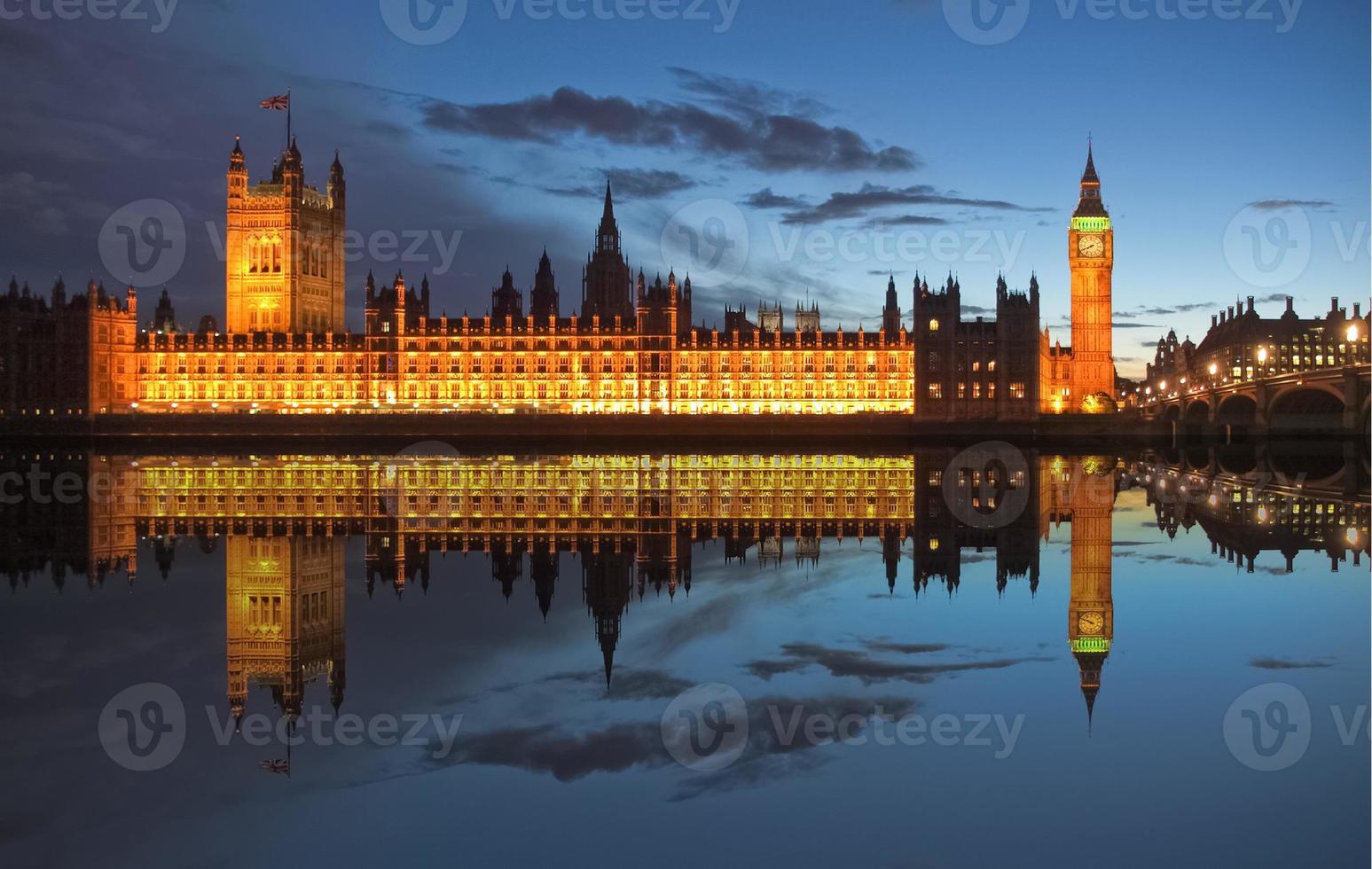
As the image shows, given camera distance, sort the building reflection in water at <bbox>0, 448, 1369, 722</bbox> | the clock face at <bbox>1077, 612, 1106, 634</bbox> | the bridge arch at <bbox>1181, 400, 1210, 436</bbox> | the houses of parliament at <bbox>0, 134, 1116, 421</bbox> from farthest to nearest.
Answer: the houses of parliament at <bbox>0, 134, 1116, 421</bbox> → the bridge arch at <bbox>1181, 400, 1210, 436</bbox> → the building reflection in water at <bbox>0, 448, 1369, 722</bbox> → the clock face at <bbox>1077, 612, 1106, 634</bbox>

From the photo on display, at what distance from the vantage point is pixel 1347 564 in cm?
2431

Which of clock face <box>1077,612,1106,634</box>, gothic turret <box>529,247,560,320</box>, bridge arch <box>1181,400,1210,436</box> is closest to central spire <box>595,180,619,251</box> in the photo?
gothic turret <box>529,247,560,320</box>

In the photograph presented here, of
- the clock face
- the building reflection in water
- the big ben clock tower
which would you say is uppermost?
the big ben clock tower

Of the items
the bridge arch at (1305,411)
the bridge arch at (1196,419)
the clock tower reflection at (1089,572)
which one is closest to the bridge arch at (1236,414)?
the bridge arch at (1196,419)

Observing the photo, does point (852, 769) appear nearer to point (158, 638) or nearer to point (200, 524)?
point (158, 638)

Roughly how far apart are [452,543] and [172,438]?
7650 centimetres

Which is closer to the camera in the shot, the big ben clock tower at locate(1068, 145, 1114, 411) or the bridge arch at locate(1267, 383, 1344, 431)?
the bridge arch at locate(1267, 383, 1344, 431)

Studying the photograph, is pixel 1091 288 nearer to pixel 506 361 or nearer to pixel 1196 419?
pixel 1196 419

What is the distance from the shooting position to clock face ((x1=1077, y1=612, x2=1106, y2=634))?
690 inches

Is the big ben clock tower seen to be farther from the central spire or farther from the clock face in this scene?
the clock face

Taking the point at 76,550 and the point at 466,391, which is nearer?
the point at 76,550

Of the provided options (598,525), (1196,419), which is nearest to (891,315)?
(1196,419)

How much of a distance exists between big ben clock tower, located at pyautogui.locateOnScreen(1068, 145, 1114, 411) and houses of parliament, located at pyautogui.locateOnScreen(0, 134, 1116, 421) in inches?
485

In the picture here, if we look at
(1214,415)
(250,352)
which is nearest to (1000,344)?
(1214,415)
